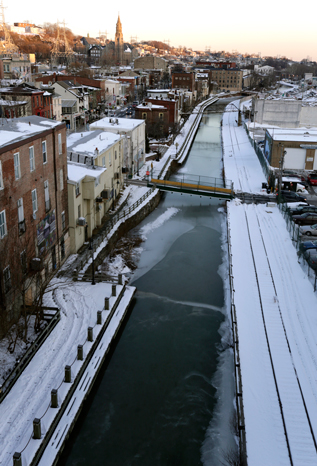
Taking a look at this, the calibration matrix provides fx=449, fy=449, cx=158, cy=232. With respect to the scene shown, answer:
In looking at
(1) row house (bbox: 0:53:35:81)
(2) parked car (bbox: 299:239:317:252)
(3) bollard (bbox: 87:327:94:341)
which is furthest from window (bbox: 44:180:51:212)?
(1) row house (bbox: 0:53:35:81)

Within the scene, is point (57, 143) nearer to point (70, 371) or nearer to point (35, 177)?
point (35, 177)

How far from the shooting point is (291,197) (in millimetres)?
27562

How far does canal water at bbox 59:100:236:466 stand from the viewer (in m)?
10.7

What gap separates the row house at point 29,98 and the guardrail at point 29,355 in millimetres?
25751

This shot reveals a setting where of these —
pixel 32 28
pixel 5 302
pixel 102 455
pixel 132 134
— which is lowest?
pixel 102 455

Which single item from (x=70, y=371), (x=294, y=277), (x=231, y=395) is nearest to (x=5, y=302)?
(x=70, y=371)

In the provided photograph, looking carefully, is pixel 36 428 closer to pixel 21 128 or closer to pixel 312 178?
pixel 21 128

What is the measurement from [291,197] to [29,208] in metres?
18.1

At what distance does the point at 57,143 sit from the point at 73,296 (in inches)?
222

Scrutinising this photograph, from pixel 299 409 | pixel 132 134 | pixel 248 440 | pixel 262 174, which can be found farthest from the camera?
pixel 262 174

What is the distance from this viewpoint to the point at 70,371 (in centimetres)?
1133

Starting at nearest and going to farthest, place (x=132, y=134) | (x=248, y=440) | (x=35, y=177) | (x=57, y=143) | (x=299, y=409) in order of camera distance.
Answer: (x=248, y=440)
(x=299, y=409)
(x=35, y=177)
(x=57, y=143)
(x=132, y=134)

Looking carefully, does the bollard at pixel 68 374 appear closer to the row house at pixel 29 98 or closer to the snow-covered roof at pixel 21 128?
the snow-covered roof at pixel 21 128

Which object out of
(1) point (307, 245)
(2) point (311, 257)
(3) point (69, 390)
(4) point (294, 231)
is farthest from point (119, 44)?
(3) point (69, 390)
